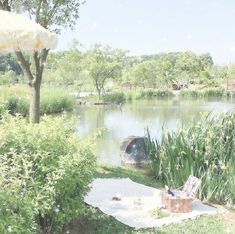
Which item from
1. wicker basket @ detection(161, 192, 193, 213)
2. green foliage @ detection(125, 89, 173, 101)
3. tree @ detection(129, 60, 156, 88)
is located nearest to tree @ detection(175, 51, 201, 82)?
tree @ detection(129, 60, 156, 88)

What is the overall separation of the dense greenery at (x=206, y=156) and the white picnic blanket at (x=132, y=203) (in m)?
0.33

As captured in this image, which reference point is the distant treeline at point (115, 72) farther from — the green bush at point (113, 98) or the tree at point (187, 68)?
the green bush at point (113, 98)

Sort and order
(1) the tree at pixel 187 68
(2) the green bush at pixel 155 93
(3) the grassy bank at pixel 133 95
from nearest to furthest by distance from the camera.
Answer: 1. (3) the grassy bank at pixel 133 95
2. (2) the green bush at pixel 155 93
3. (1) the tree at pixel 187 68

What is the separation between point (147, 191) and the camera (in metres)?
5.90

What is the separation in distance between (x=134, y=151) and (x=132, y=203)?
10.4 ft

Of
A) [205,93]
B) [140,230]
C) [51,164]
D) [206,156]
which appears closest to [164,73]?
[205,93]

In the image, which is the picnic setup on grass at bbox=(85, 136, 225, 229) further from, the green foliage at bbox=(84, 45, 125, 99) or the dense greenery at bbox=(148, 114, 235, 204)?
the green foliage at bbox=(84, 45, 125, 99)

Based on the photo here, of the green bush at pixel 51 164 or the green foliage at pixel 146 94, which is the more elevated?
the green bush at pixel 51 164

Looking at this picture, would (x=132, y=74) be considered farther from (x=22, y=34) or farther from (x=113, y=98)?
(x=22, y=34)

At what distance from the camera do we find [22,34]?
4.56 meters

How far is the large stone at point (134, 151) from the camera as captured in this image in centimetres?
841

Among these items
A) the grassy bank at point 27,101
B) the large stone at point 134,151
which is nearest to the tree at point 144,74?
the grassy bank at point 27,101

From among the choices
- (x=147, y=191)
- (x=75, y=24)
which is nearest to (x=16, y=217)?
(x=147, y=191)

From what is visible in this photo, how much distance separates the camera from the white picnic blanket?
471 cm
